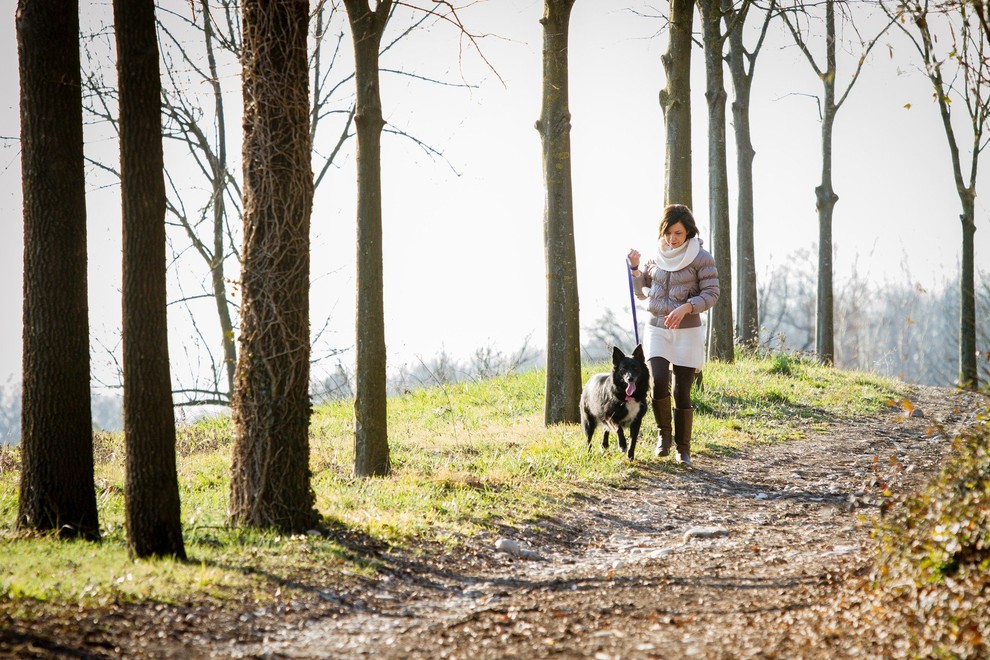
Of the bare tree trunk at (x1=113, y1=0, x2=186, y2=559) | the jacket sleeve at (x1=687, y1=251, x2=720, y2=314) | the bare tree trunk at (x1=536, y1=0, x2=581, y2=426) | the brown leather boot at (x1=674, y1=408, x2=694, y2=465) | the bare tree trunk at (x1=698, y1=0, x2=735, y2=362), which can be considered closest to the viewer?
the bare tree trunk at (x1=113, y1=0, x2=186, y2=559)

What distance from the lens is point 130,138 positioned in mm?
5465

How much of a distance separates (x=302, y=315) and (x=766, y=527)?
403 cm

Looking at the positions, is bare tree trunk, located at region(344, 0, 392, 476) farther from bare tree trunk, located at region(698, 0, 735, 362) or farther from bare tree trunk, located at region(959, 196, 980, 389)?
bare tree trunk, located at region(959, 196, 980, 389)

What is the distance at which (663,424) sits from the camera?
9.06 m

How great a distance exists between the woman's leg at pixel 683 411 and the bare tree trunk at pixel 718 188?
6570mm

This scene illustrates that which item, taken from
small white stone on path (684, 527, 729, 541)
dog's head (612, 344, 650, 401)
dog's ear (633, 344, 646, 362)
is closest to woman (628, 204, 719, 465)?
dog's head (612, 344, 650, 401)

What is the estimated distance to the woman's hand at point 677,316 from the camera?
8328mm

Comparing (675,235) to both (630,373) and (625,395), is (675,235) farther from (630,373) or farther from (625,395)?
(625,395)

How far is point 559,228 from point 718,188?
6148 mm

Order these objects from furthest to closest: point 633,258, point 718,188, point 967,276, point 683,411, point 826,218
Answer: point 826,218 < point 967,276 < point 718,188 < point 633,258 < point 683,411

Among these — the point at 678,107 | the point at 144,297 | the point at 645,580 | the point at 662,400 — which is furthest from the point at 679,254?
the point at 144,297

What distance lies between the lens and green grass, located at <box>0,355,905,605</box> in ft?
17.3

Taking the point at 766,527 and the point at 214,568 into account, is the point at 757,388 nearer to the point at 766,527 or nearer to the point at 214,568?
the point at 766,527

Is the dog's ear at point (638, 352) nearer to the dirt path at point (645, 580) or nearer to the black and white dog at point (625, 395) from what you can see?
the black and white dog at point (625, 395)
